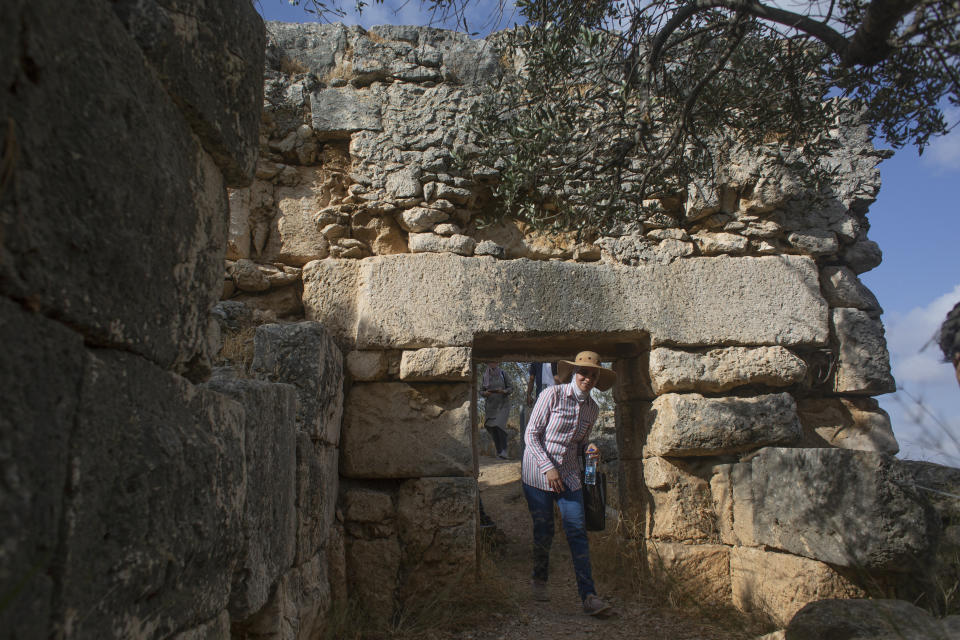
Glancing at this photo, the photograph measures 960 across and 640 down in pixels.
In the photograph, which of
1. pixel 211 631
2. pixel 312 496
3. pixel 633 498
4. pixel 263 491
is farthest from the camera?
pixel 633 498

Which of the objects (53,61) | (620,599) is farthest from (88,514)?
(620,599)

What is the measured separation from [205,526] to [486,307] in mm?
3097

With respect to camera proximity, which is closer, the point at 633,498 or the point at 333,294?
the point at 333,294

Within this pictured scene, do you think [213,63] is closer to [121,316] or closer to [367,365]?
[121,316]

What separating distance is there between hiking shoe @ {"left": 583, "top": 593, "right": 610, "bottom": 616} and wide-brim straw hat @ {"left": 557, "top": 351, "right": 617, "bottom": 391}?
1460 mm

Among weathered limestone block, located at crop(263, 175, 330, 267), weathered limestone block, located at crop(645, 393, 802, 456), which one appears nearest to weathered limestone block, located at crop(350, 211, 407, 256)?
weathered limestone block, located at crop(263, 175, 330, 267)

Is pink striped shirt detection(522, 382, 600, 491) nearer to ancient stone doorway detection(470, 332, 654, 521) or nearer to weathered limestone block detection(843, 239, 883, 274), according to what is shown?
ancient stone doorway detection(470, 332, 654, 521)

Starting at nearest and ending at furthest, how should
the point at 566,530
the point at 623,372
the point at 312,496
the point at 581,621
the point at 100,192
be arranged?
the point at 100,192
the point at 312,496
the point at 581,621
the point at 566,530
the point at 623,372

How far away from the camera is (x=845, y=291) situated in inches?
192

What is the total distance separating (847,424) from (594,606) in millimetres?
2264

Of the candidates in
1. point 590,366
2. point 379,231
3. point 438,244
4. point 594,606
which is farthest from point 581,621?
point 379,231

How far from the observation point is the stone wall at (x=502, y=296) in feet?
14.6

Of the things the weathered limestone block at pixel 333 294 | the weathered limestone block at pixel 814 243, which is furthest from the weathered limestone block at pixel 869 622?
the weathered limestone block at pixel 333 294

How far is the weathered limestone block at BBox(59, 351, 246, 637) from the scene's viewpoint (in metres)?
1.17
